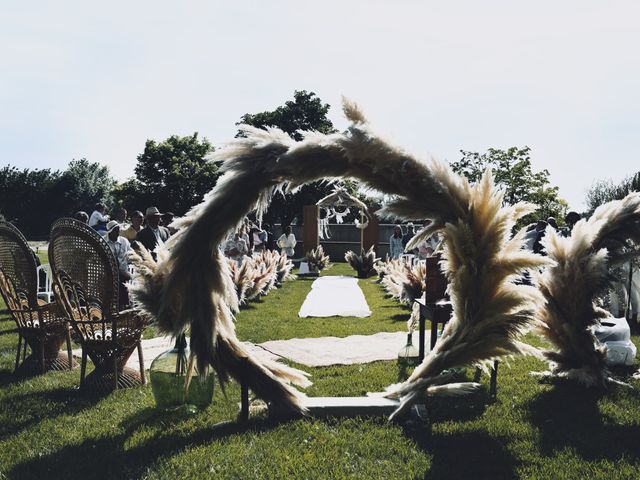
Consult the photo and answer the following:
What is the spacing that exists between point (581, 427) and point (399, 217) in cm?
211

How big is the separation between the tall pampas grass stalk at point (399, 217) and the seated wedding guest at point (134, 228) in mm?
7549

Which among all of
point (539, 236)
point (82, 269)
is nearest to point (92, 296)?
point (82, 269)

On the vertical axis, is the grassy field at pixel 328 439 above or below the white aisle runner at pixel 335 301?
below

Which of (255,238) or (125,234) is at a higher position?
(255,238)

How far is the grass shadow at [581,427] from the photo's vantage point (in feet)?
11.9

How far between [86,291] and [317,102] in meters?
38.2

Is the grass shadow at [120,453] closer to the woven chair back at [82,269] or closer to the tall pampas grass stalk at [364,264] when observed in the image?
the woven chair back at [82,269]

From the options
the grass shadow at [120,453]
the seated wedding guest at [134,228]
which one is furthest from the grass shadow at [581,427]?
the seated wedding guest at [134,228]

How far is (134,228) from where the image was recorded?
1121 centimetres

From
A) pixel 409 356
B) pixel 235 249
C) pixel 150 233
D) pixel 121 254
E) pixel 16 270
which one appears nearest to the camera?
pixel 16 270

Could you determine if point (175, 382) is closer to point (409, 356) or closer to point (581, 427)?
point (409, 356)

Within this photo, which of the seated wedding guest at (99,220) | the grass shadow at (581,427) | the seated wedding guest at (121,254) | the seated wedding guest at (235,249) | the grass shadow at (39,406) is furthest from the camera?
the seated wedding guest at (235,249)

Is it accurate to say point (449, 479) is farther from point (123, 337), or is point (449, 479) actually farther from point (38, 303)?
point (38, 303)

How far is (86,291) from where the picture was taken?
5.10 meters
